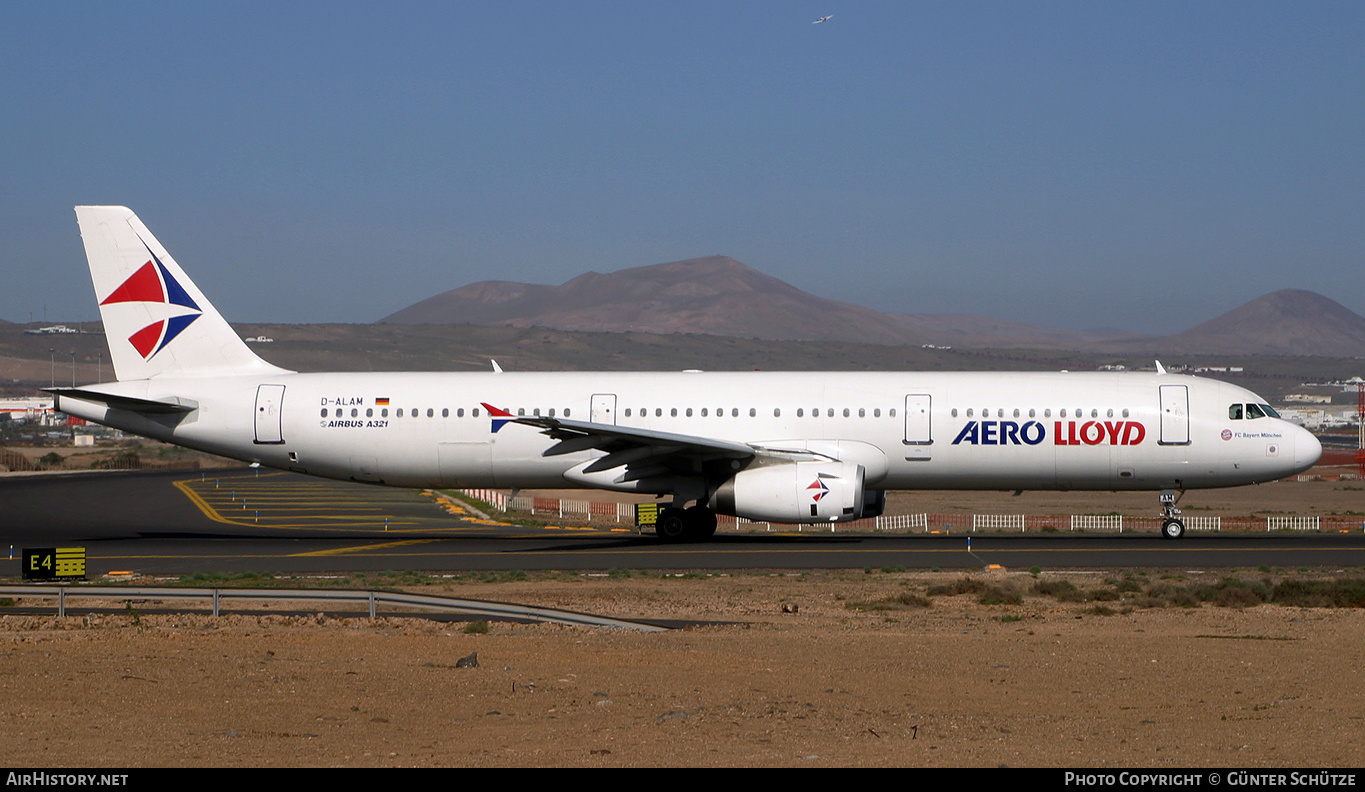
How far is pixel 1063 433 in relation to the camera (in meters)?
30.0

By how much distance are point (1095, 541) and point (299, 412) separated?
748 inches

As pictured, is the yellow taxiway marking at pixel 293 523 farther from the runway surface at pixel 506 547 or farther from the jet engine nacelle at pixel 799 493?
the jet engine nacelle at pixel 799 493

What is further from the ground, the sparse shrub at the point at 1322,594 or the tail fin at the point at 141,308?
the tail fin at the point at 141,308

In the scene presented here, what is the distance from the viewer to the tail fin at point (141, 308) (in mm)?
32969

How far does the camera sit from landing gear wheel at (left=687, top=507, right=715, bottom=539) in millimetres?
31062

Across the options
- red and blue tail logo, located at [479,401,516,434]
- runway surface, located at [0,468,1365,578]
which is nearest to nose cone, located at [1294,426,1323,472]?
runway surface, located at [0,468,1365,578]

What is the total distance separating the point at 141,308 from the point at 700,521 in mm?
14870

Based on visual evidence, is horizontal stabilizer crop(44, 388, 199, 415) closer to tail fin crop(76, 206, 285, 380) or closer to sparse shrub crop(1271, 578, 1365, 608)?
tail fin crop(76, 206, 285, 380)

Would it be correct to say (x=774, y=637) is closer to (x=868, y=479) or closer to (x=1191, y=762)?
(x=1191, y=762)

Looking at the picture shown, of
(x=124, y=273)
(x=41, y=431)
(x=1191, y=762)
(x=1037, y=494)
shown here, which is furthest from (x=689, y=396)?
(x=41, y=431)

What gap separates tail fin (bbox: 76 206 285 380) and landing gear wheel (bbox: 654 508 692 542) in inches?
433

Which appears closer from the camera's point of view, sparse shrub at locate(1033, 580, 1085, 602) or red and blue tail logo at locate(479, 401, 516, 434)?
sparse shrub at locate(1033, 580, 1085, 602)

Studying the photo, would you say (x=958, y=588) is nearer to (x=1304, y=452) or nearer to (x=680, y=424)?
(x=680, y=424)

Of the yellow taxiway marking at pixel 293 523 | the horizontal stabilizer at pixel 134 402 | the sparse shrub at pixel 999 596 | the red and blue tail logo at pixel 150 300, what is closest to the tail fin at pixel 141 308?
the red and blue tail logo at pixel 150 300
